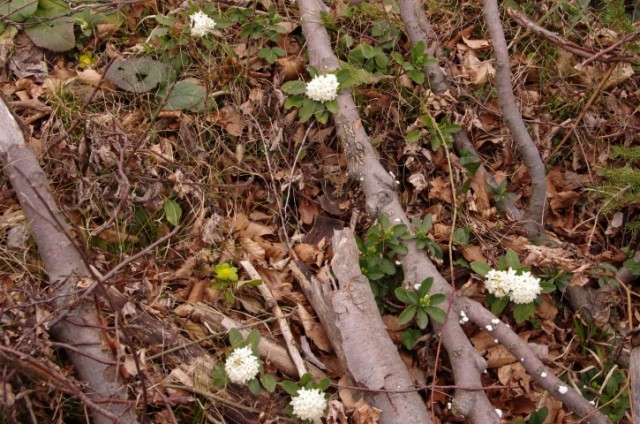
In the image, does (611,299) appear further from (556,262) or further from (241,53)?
(241,53)

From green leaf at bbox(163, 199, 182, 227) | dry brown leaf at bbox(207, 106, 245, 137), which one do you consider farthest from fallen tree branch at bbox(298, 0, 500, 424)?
green leaf at bbox(163, 199, 182, 227)

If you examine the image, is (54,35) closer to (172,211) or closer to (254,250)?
(172,211)

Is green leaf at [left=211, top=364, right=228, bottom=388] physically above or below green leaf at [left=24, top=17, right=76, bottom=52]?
below

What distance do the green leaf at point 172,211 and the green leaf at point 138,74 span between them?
0.69m

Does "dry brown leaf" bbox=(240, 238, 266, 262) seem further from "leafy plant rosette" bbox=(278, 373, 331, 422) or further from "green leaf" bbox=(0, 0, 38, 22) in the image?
"green leaf" bbox=(0, 0, 38, 22)

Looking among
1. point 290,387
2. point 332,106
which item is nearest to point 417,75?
point 332,106

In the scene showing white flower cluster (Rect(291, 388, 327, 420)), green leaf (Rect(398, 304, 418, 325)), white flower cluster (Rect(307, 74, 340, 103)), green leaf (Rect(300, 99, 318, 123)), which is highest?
white flower cluster (Rect(307, 74, 340, 103))

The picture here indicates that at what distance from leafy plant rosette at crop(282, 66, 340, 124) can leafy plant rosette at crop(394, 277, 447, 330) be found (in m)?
0.95

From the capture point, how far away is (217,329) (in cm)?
259

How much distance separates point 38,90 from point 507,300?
2.47 m

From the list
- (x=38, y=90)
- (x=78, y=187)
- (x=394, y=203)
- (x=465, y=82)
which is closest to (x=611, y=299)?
(x=394, y=203)

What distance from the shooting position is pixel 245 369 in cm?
236

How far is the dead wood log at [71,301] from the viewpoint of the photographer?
87.2 inches

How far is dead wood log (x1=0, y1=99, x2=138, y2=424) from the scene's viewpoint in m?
2.22
